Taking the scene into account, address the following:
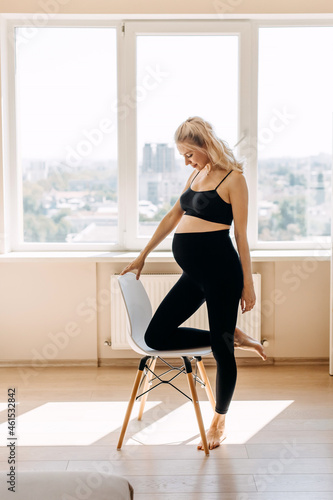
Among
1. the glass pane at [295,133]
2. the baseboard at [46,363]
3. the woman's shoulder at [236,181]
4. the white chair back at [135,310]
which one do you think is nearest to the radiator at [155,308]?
the baseboard at [46,363]

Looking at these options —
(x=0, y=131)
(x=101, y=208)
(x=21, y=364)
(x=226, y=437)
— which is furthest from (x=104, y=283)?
(x=226, y=437)

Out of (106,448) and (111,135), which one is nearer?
(106,448)

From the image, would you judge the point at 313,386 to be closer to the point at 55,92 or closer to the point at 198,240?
the point at 198,240

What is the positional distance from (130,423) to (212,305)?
80 cm

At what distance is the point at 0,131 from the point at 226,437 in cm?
230

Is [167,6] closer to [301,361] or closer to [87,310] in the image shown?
[87,310]

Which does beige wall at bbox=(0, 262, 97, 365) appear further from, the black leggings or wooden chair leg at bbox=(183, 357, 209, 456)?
wooden chair leg at bbox=(183, 357, 209, 456)

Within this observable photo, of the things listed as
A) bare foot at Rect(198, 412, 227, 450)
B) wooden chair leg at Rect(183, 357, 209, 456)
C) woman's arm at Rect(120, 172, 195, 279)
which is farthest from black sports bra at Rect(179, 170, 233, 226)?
bare foot at Rect(198, 412, 227, 450)

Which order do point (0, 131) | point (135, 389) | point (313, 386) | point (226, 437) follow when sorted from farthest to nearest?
point (0, 131)
point (313, 386)
point (226, 437)
point (135, 389)

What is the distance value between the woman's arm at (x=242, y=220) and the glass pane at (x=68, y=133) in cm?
145

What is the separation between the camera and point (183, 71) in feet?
12.1

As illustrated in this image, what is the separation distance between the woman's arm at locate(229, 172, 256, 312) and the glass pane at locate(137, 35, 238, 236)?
4.15 feet

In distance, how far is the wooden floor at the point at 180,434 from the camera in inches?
88.4

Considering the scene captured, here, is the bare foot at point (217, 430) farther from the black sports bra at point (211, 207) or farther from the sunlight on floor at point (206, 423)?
the black sports bra at point (211, 207)
